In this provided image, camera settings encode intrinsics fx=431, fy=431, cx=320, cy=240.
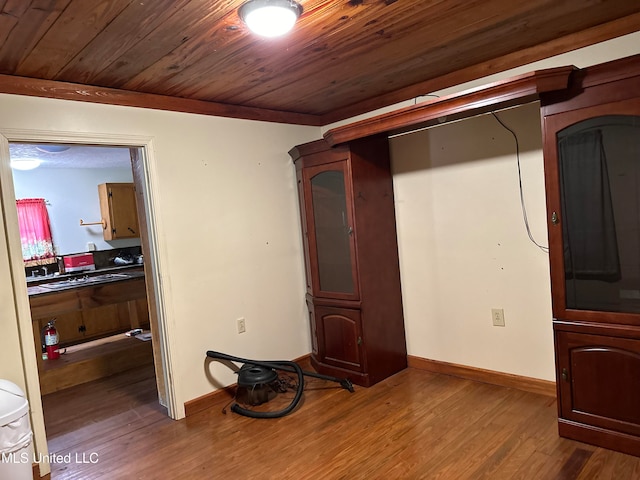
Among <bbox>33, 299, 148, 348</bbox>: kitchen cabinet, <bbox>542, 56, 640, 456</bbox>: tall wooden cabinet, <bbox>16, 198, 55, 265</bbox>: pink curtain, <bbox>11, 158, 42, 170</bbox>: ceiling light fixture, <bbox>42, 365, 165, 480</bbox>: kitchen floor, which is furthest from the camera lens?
<bbox>16, 198, 55, 265</bbox>: pink curtain

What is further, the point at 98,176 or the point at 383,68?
the point at 98,176

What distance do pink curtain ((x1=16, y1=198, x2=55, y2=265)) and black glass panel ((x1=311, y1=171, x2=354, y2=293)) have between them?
386cm

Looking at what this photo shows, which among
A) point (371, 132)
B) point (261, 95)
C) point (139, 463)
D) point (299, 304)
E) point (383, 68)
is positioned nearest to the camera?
point (139, 463)

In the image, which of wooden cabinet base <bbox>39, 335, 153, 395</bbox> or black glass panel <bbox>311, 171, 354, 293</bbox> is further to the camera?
wooden cabinet base <bbox>39, 335, 153, 395</bbox>

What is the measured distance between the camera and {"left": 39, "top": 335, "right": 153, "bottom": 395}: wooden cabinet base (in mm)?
3699

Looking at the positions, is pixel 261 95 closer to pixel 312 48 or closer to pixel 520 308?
pixel 312 48

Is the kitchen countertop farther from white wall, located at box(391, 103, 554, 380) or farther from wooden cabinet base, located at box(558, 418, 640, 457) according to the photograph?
wooden cabinet base, located at box(558, 418, 640, 457)

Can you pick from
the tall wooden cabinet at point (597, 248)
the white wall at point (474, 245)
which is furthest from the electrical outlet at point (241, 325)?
the tall wooden cabinet at point (597, 248)

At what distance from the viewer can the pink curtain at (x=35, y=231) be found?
517 centimetres

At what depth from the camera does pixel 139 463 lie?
243cm

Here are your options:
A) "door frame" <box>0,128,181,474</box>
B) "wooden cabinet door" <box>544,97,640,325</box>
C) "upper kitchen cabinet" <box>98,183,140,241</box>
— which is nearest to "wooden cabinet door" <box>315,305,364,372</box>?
"door frame" <box>0,128,181,474</box>

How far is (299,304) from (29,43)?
2537mm

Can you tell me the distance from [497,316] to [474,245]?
51 cm

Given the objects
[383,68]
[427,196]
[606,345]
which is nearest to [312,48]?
[383,68]
